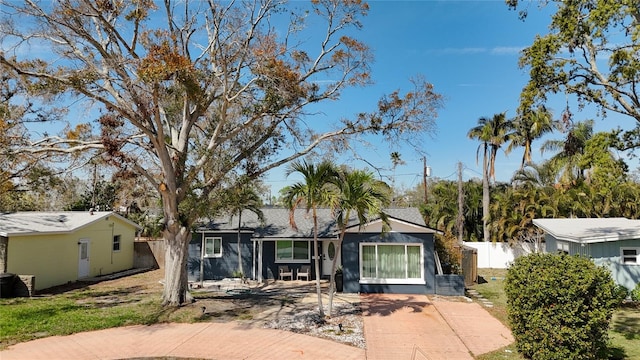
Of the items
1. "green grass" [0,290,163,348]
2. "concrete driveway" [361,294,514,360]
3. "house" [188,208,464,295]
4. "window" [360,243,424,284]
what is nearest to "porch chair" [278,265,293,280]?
"house" [188,208,464,295]

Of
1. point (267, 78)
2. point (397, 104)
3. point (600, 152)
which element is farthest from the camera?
point (397, 104)

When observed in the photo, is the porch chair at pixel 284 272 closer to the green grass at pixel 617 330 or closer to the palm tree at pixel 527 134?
the green grass at pixel 617 330

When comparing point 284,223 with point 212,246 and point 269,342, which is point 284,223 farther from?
point 269,342

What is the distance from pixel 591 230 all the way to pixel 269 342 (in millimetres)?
13914

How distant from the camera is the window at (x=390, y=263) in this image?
15922 mm

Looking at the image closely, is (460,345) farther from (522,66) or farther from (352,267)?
(522,66)

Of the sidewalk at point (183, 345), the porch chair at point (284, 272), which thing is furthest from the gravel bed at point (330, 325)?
the porch chair at point (284, 272)

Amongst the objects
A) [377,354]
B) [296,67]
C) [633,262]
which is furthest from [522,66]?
[377,354]

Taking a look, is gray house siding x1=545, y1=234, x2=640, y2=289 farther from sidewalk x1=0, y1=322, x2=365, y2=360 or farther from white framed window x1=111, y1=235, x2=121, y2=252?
white framed window x1=111, y1=235, x2=121, y2=252

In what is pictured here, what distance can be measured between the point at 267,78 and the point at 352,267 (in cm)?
809

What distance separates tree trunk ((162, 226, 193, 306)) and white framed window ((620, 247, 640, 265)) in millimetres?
15765

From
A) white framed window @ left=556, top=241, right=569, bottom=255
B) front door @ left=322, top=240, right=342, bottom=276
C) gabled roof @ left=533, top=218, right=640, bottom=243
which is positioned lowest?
front door @ left=322, top=240, right=342, bottom=276

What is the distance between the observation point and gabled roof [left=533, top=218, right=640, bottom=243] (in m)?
14.2

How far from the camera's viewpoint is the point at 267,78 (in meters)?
13.1
